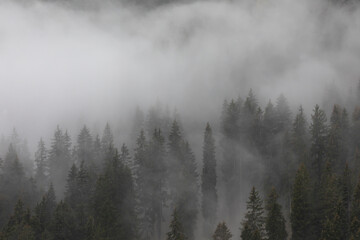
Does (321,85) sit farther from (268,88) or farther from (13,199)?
(13,199)

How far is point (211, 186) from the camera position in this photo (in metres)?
70.9

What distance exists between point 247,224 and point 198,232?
23.6m

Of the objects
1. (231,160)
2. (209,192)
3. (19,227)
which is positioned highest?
(231,160)

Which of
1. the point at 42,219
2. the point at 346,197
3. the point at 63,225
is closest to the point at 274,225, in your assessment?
the point at 346,197

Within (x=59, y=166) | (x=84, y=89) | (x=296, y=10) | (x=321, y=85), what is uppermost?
(x=296, y=10)

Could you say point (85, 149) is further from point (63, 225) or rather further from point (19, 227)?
point (19, 227)

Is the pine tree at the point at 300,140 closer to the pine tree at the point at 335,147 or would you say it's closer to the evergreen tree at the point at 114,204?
the pine tree at the point at 335,147

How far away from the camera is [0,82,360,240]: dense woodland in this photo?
2029 inches

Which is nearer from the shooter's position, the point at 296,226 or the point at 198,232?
the point at 296,226

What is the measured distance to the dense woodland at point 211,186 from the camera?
169 ft

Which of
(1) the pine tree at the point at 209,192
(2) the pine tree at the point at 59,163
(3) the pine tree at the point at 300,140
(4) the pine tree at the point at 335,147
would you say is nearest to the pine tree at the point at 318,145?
(4) the pine tree at the point at 335,147

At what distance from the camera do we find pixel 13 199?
236 ft

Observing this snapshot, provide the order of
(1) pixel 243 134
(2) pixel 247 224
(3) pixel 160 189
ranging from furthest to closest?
1. (1) pixel 243 134
2. (3) pixel 160 189
3. (2) pixel 247 224

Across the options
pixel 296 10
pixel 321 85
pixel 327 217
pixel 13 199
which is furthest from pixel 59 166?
pixel 296 10
